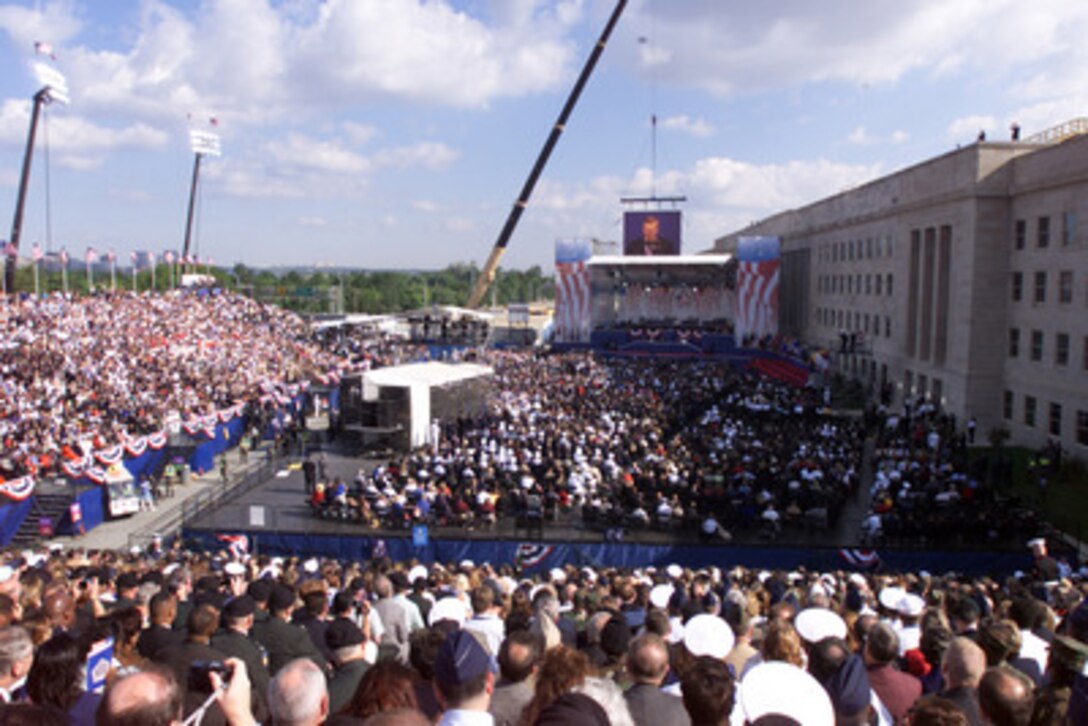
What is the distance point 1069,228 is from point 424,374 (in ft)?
77.0

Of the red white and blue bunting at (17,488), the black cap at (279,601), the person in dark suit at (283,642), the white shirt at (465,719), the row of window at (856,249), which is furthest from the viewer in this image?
the row of window at (856,249)

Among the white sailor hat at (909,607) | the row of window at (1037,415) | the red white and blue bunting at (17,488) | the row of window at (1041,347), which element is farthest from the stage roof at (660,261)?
the white sailor hat at (909,607)

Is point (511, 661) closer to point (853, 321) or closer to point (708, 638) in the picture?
point (708, 638)

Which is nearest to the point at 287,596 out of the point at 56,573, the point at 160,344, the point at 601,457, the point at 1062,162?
the point at 56,573

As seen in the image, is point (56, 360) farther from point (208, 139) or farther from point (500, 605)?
point (208, 139)

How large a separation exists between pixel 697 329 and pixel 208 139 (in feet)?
179

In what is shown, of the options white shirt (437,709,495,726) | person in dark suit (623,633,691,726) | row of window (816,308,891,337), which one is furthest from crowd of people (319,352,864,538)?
white shirt (437,709,495,726)

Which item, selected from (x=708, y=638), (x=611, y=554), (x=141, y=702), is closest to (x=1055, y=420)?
(x=611, y=554)

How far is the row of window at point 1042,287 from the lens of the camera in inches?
1078

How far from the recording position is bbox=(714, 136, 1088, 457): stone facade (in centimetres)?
2711

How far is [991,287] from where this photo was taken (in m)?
31.6

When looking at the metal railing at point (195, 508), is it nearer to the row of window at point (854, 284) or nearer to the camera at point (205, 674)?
the camera at point (205, 674)

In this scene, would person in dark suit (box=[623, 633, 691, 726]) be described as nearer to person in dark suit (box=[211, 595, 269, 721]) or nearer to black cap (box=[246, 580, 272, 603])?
person in dark suit (box=[211, 595, 269, 721])

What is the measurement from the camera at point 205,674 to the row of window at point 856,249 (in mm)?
44227
